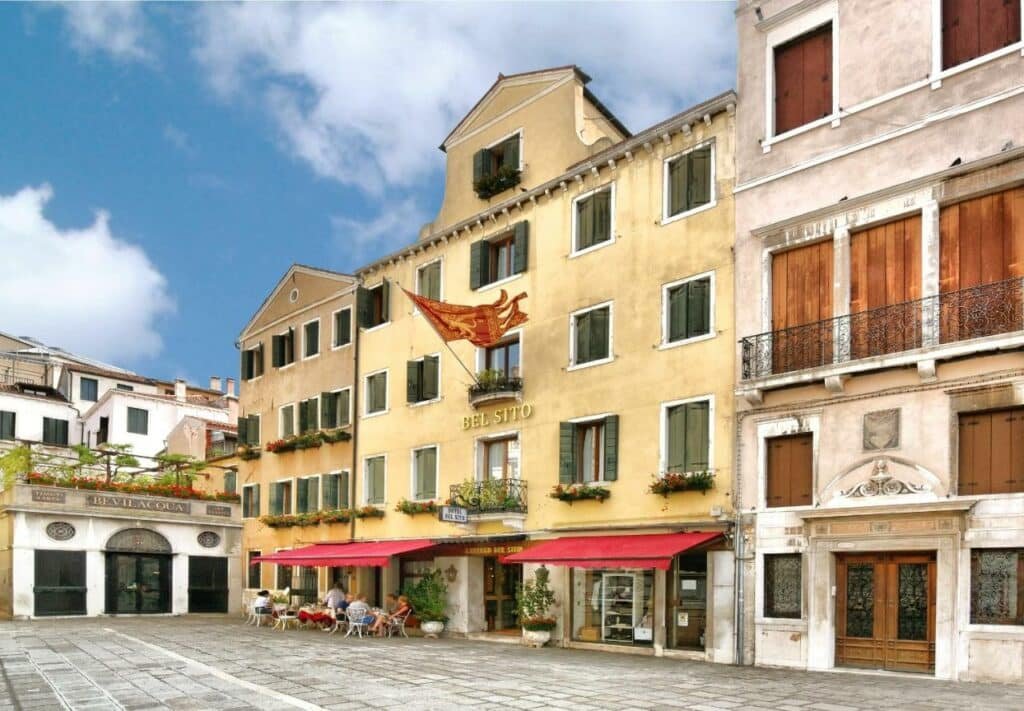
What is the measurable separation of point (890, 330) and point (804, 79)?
5563mm

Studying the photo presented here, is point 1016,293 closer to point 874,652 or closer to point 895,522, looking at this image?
point 895,522

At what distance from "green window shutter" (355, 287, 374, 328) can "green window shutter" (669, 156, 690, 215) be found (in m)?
13.3

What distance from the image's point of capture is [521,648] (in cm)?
2308

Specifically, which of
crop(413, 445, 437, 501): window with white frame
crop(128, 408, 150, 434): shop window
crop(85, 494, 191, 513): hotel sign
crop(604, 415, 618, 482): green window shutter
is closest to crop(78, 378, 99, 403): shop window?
crop(128, 408, 150, 434): shop window

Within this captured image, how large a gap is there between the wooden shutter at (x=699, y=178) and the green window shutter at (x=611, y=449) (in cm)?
511

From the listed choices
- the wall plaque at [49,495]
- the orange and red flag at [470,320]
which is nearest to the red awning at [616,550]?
the orange and red flag at [470,320]

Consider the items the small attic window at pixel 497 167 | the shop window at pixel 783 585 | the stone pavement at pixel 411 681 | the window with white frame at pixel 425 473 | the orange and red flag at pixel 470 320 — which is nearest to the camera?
the stone pavement at pixel 411 681

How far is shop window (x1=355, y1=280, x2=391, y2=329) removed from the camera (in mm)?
32656

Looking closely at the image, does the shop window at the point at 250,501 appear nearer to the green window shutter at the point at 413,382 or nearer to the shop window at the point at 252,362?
the shop window at the point at 252,362

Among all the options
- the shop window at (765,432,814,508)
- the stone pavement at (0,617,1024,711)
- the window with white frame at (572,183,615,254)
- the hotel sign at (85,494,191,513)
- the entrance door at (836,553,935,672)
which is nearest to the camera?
the stone pavement at (0,617,1024,711)

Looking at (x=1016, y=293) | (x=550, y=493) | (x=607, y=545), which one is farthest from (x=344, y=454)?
(x=1016, y=293)

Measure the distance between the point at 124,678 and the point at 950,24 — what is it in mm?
17478

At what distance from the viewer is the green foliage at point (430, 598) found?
27141 mm

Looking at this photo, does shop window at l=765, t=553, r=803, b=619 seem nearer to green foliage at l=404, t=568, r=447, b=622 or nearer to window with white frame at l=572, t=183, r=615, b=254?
window with white frame at l=572, t=183, r=615, b=254
